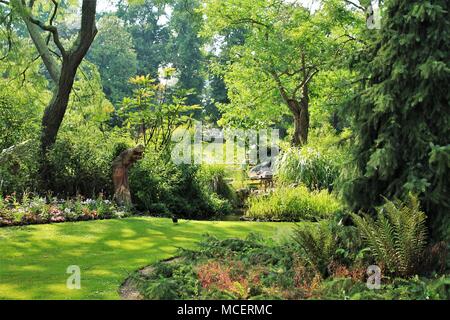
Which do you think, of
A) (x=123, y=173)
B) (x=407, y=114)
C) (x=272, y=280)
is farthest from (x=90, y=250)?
(x=407, y=114)

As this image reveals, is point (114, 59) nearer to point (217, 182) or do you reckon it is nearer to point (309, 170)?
point (217, 182)

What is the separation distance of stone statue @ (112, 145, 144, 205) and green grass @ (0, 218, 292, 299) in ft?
4.45

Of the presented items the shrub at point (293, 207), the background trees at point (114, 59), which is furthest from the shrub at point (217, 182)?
the background trees at point (114, 59)

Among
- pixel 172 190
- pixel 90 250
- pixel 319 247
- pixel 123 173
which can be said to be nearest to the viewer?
pixel 319 247

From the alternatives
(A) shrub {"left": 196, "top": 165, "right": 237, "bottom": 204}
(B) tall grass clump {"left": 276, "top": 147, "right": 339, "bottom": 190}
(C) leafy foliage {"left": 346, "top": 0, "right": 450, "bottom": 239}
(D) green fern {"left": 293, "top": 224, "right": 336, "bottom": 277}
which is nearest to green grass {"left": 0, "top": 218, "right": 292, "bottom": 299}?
(D) green fern {"left": 293, "top": 224, "right": 336, "bottom": 277}

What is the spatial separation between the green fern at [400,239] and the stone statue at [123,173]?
6.74 m

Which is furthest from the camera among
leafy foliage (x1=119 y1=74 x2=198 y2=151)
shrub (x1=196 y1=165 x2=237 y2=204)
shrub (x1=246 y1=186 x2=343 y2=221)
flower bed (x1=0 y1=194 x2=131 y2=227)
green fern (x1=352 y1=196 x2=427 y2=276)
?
leafy foliage (x1=119 y1=74 x2=198 y2=151)

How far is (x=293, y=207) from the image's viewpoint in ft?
39.5

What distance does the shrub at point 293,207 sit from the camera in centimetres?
1194

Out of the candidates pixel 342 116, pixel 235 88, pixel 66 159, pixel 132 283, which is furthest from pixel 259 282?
pixel 235 88

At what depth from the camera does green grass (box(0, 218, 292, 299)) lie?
5309 mm

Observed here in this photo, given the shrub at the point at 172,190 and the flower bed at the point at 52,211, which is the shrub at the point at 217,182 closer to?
the shrub at the point at 172,190

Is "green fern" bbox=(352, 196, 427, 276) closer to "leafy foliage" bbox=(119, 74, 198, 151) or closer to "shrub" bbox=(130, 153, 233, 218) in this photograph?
"shrub" bbox=(130, 153, 233, 218)

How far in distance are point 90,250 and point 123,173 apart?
4052mm
